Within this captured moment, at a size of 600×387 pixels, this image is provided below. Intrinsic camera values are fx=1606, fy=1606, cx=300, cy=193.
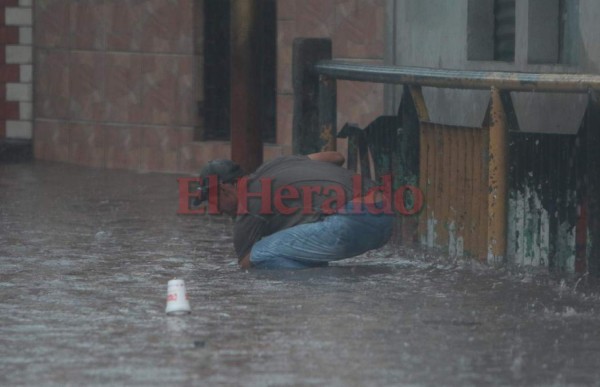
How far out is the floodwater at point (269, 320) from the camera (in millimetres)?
6992

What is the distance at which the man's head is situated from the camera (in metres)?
9.91

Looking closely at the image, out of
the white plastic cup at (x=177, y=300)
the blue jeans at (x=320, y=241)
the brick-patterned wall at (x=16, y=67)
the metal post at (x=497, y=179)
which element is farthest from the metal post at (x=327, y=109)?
the brick-patterned wall at (x=16, y=67)

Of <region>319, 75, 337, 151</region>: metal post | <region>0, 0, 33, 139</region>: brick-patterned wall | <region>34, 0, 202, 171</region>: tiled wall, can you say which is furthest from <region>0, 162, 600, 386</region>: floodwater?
<region>0, 0, 33, 139</region>: brick-patterned wall

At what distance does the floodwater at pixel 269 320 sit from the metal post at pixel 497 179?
0.20m

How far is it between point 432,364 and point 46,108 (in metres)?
11.3

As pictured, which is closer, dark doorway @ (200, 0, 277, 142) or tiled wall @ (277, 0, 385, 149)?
tiled wall @ (277, 0, 385, 149)

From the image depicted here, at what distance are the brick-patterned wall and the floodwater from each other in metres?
6.09

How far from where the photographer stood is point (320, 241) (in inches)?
392

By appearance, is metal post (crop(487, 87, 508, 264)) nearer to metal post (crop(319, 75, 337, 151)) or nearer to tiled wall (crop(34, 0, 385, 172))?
metal post (crop(319, 75, 337, 151))

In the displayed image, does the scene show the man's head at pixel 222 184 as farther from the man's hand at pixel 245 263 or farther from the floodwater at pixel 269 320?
the floodwater at pixel 269 320

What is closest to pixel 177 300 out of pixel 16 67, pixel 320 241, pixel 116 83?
pixel 320 241

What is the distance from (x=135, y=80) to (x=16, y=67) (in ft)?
5.90

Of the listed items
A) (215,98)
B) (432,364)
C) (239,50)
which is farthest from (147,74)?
(432,364)

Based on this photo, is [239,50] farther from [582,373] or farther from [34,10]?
[582,373]
